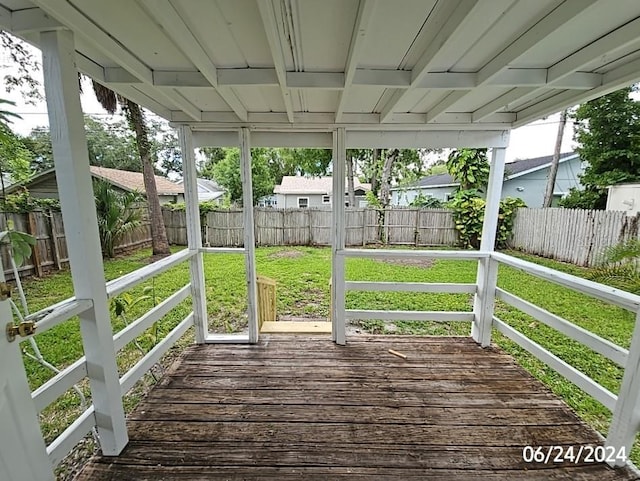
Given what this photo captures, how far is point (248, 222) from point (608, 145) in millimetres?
9818

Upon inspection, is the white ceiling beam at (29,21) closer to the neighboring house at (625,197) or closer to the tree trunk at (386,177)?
the tree trunk at (386,177)

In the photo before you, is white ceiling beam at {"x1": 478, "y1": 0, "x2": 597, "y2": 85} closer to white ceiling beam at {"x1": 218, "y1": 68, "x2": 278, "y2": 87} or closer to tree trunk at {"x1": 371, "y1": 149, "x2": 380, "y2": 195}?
white ceiling beam at {"x1": 218, "y1": 68, "x2": 278, "y2": 87}

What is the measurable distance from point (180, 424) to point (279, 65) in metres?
2.20

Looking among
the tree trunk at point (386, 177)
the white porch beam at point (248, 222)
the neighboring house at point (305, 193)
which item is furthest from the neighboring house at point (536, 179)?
the white porch beam at point (248, 222)

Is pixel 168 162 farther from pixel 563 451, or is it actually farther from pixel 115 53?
pixel 563 451

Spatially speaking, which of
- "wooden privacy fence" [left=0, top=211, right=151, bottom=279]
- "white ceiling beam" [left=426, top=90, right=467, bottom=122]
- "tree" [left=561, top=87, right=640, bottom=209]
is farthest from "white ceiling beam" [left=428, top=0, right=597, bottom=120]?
"tree" [left=561, top=87, right=640, bottom=209]

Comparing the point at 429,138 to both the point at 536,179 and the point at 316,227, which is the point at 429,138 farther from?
the point at 536,179

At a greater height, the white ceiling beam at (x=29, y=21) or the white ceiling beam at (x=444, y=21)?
the white ceiling beam at (x=29, y=21)

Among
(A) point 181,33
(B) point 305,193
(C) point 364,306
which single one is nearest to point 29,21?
(A) point 181,33

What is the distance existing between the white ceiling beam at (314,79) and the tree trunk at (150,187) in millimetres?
→ 4155

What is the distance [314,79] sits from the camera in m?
1.63

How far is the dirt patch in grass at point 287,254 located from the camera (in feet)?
23.3

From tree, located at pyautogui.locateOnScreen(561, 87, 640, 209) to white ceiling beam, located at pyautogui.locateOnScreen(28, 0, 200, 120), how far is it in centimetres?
981

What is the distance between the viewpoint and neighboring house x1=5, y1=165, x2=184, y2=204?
2627 millimetres
